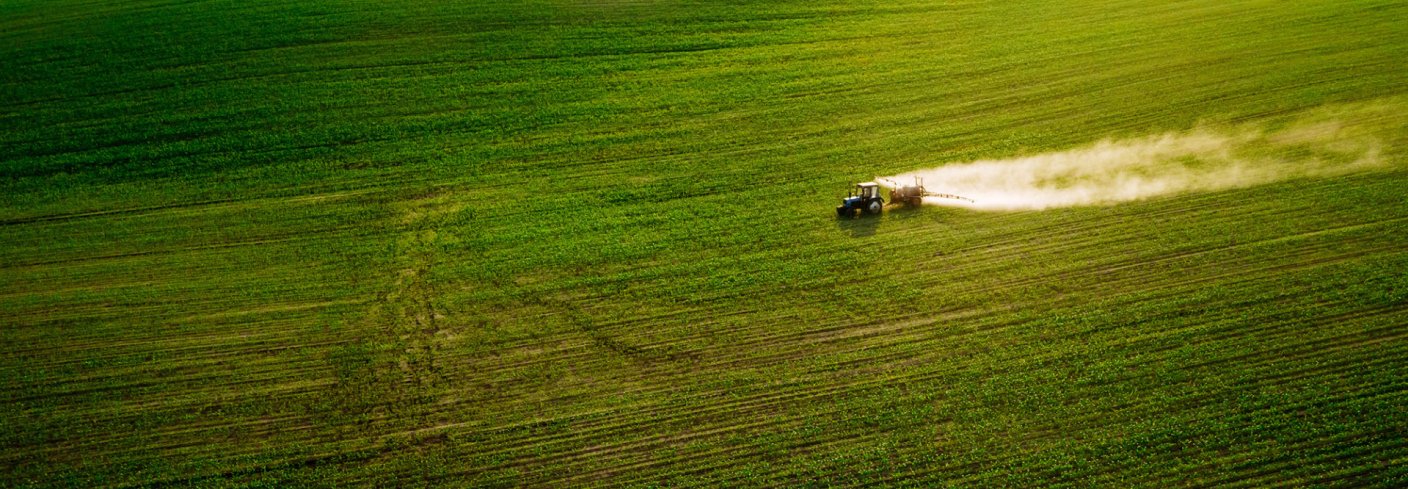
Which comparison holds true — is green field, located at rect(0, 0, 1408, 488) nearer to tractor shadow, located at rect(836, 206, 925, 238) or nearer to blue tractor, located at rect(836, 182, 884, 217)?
tractor shadow, located at rect(836, 206, 925, 238)

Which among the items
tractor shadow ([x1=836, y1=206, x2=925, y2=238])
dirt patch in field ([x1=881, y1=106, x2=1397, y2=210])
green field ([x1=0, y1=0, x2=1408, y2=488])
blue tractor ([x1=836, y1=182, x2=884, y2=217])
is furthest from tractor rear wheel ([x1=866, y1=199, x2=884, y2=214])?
dirt patch in field ([x1=881, y1=106, x2=1397, y2=210])

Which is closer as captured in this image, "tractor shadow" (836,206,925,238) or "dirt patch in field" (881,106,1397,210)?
"tractor shadow" (836,206,925,238)

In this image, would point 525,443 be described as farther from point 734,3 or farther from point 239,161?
point 734,3

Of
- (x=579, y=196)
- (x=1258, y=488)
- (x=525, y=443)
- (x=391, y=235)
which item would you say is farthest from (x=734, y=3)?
(x=1258, y=488)

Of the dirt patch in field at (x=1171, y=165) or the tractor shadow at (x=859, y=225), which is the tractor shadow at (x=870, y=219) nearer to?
the tractor shadow at (x=859, y=225)

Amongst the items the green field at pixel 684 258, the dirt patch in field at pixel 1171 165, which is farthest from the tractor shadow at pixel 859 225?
the dirt patch in field at pixel 1171 165

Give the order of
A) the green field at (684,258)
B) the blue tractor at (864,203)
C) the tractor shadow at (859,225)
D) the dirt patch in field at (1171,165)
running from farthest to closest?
the dirt patch in field at (1171,165) → the blue tractor at (864,203) → the tractor shadow at (859,225) → the green field at (684,258)
